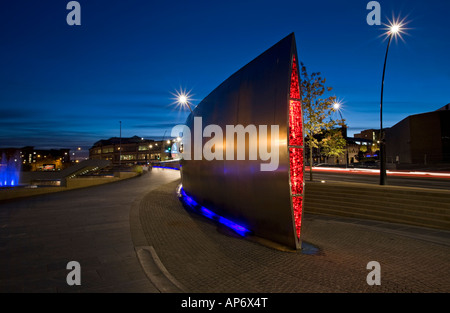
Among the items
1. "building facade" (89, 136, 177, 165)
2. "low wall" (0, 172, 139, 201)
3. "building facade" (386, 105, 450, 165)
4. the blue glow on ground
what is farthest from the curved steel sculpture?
"building facade" (89, 136, 177, 165)

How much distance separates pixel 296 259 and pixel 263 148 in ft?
9.75

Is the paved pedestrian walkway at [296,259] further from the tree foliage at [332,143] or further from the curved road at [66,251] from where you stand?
the tree foliage at [332,143]

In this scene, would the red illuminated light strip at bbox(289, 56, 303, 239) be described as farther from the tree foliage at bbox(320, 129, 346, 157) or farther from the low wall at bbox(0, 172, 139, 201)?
the low wall at bbox(0, 172, 139, 201)

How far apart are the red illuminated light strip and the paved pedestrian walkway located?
119 centimetres

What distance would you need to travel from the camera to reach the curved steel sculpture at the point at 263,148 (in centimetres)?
718

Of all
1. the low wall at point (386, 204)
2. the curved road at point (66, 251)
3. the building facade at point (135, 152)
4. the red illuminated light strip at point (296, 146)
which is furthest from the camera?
the building facade at point (135, 152)

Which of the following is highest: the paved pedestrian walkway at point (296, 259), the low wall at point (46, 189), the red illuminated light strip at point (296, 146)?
the red illuminated light strip at point (296, 146)

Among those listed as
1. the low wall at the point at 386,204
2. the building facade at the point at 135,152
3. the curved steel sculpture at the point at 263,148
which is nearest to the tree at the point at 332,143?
the low wall at the point at 386,204

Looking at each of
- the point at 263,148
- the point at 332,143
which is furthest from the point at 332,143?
the point at 263,148

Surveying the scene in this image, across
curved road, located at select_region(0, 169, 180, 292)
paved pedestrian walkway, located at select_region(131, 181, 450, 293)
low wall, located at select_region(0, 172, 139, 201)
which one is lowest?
paved pedestrian walkway, located at select_region(131, 181, 450, 293)

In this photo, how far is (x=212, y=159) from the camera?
11.3m

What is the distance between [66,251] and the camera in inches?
261

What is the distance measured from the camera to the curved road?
16.1 feet
